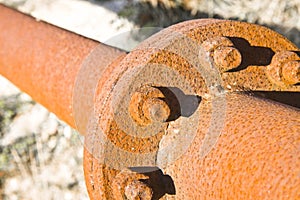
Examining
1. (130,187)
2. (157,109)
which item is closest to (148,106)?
(157,109)

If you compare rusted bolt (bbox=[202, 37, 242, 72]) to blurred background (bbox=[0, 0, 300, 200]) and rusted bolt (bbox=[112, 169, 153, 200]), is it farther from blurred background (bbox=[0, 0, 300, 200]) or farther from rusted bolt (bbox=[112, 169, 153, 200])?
blurred background (bbox=[0, 0, 300, 200])

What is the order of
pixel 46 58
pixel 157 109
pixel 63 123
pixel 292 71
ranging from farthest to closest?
pixel 63 123
pixel 46 58
pixel 292 71
pixel 157 109

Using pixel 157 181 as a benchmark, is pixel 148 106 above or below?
above

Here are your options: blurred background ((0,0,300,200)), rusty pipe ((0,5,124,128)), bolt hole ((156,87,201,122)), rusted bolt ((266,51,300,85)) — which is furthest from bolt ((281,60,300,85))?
blurred background ((0,0,300,200))

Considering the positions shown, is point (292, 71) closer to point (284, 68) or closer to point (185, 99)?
point (284, 68)

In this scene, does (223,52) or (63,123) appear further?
(63,123)

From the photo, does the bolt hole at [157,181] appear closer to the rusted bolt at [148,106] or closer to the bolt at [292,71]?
the rusted bolt at [148,106]

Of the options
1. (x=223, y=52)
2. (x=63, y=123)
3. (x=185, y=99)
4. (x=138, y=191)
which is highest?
(x=223, y=52)
